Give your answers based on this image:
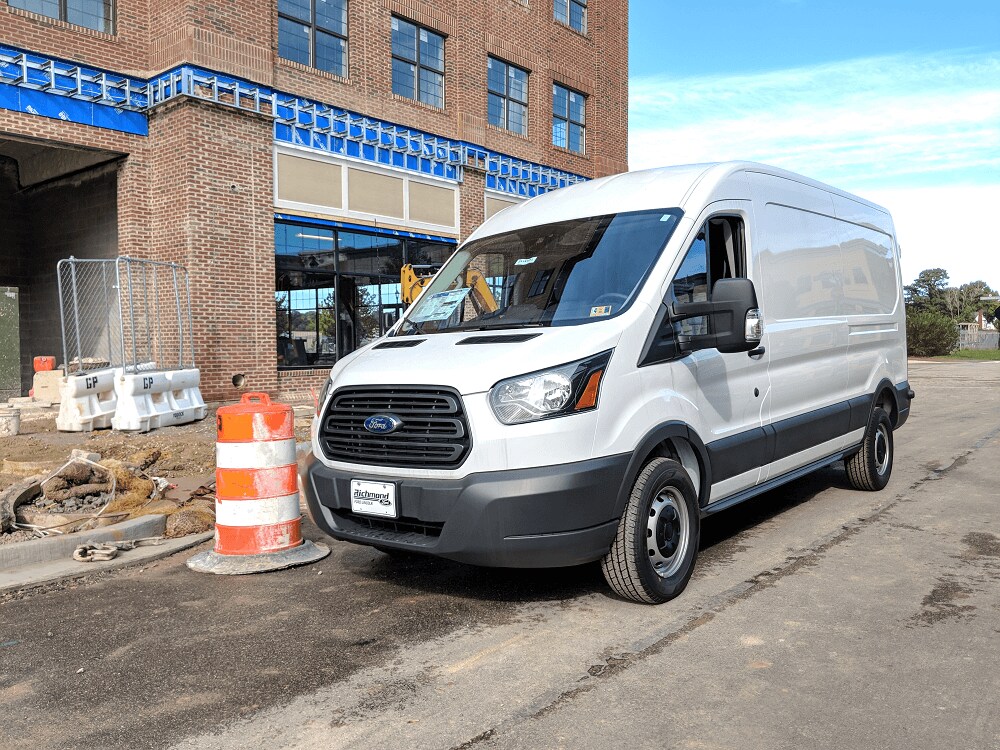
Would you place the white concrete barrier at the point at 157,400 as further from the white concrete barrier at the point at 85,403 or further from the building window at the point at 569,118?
the building window at the point at 569,118

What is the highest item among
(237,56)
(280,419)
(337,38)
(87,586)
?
(337,38)

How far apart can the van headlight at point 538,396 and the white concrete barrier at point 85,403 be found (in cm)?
910

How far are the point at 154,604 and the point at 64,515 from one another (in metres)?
2.22

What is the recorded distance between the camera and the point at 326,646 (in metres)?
4.01

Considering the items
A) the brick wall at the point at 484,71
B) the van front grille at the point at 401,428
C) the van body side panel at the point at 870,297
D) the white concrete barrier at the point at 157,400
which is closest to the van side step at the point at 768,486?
the van body side panel at the point at 870,297

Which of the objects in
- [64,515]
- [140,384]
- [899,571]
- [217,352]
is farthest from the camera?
[217,352]

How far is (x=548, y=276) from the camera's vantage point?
16.9 ft

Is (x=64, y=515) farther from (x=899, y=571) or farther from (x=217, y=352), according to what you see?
(x=217, y=352)

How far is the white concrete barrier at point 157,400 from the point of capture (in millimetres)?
11430

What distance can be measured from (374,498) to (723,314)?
→ 2.13 meters

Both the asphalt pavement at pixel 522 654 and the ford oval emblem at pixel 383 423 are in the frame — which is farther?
the ford oval emblem at pixel 383 423

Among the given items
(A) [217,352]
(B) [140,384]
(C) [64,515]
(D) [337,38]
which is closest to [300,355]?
(A) [217,352]

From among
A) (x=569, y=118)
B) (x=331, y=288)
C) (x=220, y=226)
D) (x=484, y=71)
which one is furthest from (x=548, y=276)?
(x=569, y=118)

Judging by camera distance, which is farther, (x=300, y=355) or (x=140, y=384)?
(x=300, y=355)
